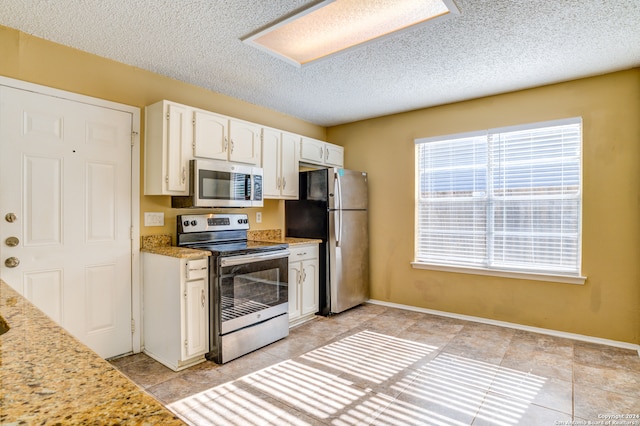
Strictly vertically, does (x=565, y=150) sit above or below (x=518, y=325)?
above

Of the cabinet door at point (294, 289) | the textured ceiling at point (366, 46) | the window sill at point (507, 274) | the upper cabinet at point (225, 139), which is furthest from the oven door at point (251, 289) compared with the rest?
the window sill at point (507, 274)

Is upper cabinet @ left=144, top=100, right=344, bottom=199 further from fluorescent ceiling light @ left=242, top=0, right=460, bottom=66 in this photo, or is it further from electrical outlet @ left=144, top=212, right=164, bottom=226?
fluorescent ceiling light @ left=242, top=0, right=460, bottom=66

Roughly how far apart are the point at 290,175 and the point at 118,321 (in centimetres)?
224

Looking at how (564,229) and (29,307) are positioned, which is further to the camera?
(564,229)

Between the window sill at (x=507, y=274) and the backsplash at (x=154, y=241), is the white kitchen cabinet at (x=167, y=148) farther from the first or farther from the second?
the window sill at (x=507, y=274)

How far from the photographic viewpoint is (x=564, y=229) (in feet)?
11.0

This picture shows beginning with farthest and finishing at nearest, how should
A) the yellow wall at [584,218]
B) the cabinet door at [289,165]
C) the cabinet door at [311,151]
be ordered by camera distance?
the cabinet door at [311,151] → the cabinet door at [289,165] → the yellow wall at [584,218]

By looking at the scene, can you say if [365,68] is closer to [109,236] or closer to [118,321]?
[109,236]

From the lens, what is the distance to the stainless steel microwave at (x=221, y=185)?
2.96m

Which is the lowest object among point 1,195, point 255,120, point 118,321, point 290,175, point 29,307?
point 118,321

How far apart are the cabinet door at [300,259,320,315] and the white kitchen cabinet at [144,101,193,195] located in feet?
5.29

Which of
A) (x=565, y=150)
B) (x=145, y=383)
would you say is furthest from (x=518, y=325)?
(x=145, y=383)

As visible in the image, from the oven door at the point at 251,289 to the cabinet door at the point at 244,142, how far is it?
1022 millimetres

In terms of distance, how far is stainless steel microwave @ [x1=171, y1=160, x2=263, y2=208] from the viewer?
2.96 m
